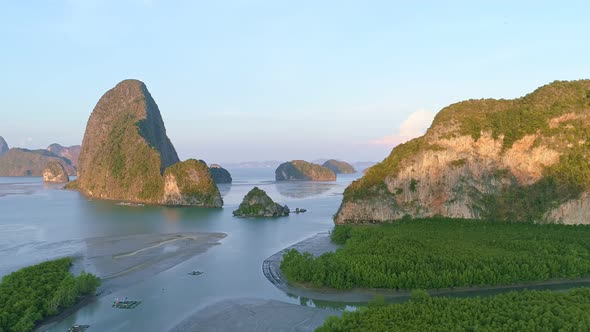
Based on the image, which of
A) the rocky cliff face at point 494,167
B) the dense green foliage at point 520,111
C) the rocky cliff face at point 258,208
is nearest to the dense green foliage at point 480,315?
the rocky cliff face at point 494,167

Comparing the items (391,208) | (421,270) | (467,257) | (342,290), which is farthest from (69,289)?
(391,208)

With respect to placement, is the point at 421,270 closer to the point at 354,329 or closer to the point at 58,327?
the point at 354,329

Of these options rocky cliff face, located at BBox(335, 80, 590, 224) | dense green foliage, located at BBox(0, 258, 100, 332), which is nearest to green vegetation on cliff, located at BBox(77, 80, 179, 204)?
rocky cliff face, located at BBox(335, 80, 590, 224)

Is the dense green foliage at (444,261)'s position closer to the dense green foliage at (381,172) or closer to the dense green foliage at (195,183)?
the dense green foliage at (381,172)

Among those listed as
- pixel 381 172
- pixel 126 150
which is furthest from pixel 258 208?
pixel 126 150

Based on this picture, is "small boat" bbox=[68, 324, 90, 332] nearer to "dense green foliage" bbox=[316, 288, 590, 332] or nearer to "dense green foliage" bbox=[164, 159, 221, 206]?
"dense green foliage" bbox=[316, 288, 590, 332]

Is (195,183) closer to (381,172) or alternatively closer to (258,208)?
(258,208)
